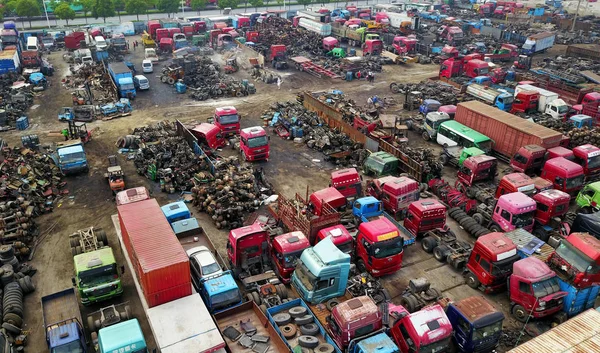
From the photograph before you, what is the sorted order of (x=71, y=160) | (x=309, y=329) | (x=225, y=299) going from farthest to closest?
(x=71, y=160) < (x=225, y=299) < (x=309, y=329)

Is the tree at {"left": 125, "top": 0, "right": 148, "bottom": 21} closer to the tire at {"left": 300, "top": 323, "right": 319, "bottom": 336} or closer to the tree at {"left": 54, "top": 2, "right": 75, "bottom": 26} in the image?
the tree at {"left": 54, "top": 2, "right": 75, "bottom": 26}

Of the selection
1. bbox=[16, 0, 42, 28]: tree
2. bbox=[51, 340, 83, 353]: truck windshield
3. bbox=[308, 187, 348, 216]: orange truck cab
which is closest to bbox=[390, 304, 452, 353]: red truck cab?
bbox=[308, 187, 348, 216]: orange truck cab

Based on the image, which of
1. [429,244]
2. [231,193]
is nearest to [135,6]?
[231,193]

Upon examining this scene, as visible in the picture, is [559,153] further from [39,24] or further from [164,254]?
[39,24]

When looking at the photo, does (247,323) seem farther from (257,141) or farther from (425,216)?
(257,141)

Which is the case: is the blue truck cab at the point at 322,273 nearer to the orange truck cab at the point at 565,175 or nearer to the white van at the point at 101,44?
the orange truck cab at the point at 565,175

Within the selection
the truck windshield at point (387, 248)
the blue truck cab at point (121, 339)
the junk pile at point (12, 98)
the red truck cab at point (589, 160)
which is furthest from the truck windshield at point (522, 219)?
the junk pile at point (12, 98)

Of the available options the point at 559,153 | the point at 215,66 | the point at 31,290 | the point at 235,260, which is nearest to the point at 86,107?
the point at 215,66
